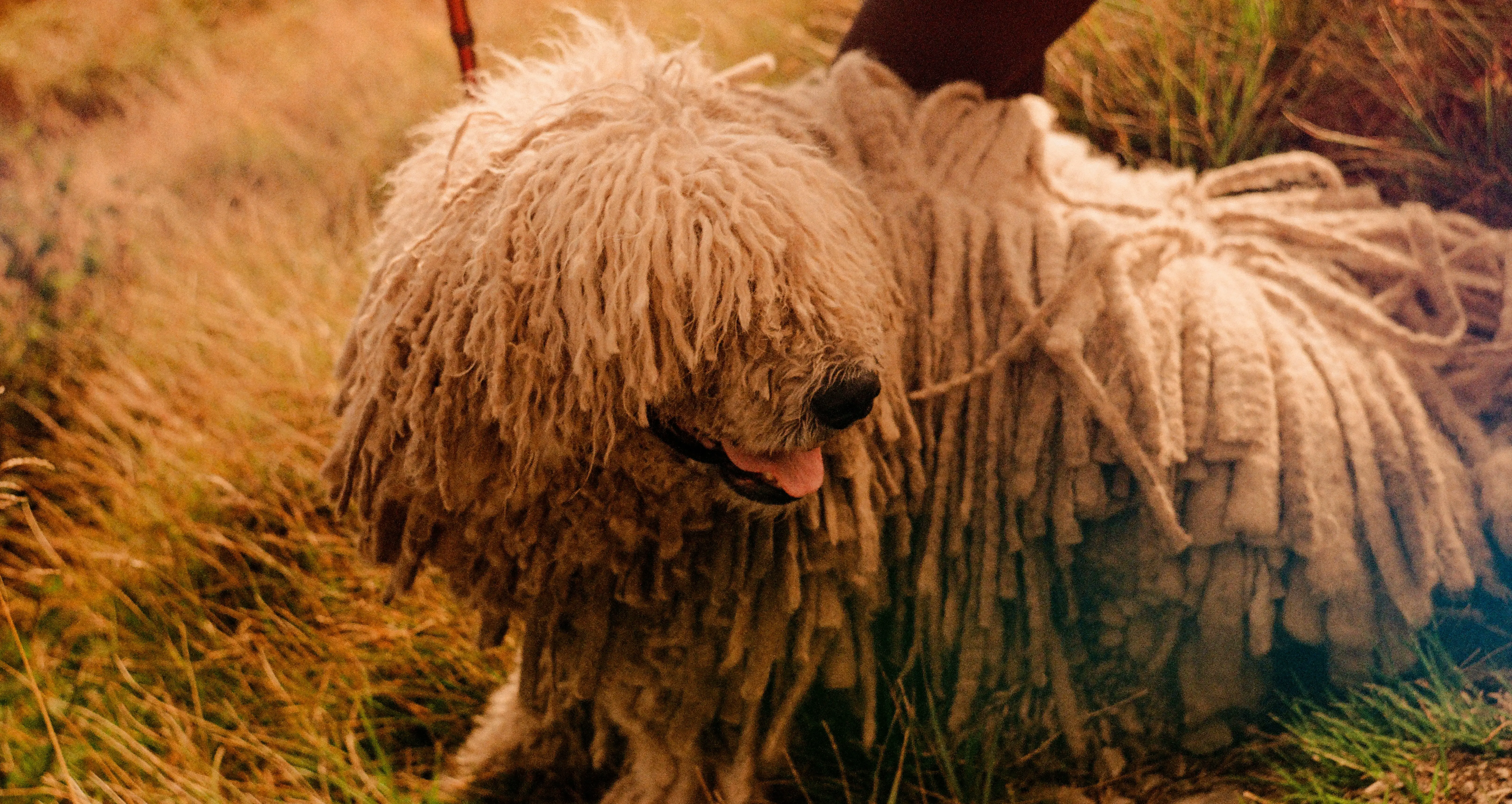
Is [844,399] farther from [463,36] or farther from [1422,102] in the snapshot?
[1422,102]

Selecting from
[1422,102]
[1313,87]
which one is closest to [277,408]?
[1313,87]

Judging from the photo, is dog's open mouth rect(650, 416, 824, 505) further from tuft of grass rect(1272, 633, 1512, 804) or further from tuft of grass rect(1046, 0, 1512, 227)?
tuft of grass rect(1046, 0, 1512, 227)

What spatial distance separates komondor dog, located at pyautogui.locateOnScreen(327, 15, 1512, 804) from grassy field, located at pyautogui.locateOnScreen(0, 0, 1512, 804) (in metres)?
0.26

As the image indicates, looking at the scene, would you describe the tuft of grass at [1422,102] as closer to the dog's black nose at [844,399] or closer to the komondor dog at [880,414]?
the komondor dog at [880,414]

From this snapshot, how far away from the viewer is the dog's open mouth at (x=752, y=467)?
1354mm

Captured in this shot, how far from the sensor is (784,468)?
4.47ft

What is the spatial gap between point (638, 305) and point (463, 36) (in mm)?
1006

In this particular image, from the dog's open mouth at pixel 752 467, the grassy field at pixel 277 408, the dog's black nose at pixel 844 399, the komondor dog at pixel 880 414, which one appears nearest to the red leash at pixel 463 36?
the grassy field at pixel 277 408

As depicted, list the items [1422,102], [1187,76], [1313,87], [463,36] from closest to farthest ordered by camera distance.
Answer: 1. [463,36]
2. [1422,102]
3. [1313,87]
4. [1187,76]

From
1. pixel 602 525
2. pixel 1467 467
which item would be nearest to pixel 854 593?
pixel 602 525

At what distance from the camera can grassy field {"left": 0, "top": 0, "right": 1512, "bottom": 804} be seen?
203cm

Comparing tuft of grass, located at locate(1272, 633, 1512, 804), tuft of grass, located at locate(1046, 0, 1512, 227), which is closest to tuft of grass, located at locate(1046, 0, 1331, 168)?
tuft of grass, located at locate(1046, 0, 1512, 227)

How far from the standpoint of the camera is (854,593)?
1.64 m

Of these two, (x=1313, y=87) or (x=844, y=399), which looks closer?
(x=844, y=399)
